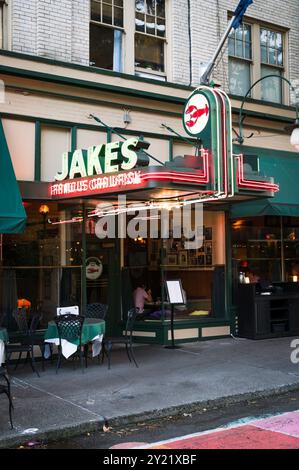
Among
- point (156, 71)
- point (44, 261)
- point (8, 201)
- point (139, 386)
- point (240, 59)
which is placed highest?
point (240, 59)

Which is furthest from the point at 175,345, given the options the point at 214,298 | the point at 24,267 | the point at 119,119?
the point at 119,119

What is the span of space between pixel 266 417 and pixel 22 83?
24.1ft

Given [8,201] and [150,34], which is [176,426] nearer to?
[8,201]

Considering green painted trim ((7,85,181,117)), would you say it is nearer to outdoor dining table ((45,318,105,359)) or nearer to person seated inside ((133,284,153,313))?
person seated inside ((133,284,153,313))

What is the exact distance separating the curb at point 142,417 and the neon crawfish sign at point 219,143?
3292mm

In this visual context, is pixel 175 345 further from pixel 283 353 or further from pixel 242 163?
pixel 242 163

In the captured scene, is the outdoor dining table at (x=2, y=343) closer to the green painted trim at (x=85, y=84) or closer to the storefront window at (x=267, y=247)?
the green painted trim at (x=85, y=84)

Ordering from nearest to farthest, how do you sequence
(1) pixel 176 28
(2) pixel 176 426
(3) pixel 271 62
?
(2) pixel 176 426 → (1) pixel 176 28 → (3) pixel 271 62

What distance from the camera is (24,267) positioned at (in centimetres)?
1062

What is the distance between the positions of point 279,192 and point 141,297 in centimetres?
390

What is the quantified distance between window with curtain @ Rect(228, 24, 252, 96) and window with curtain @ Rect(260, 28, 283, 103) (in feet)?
1.62

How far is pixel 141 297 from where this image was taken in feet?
40.5

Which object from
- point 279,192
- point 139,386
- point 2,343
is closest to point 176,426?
point 139,386

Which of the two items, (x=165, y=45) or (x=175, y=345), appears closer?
(x=175, y=345)
